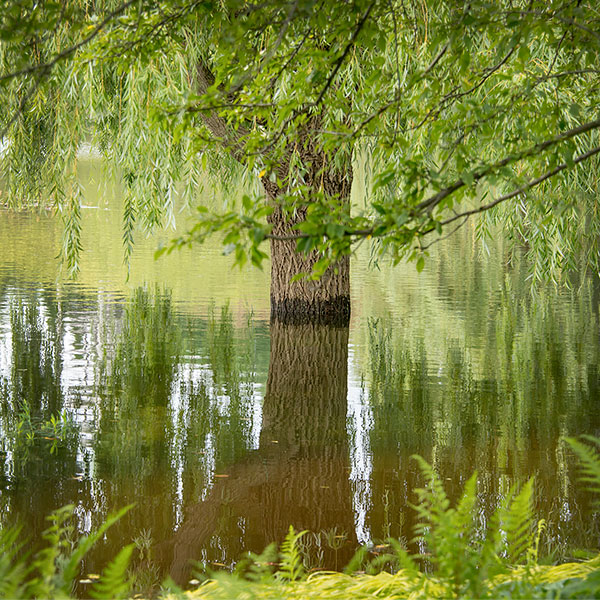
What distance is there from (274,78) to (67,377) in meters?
4.02

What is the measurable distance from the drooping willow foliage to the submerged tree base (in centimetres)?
137

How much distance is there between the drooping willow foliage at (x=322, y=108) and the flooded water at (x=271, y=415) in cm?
44

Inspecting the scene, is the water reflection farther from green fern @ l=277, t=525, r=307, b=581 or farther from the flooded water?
green fern @ l=277, t=525, r=307, b=581

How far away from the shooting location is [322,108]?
4.19m

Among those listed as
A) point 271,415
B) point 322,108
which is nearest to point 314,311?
point 271,415

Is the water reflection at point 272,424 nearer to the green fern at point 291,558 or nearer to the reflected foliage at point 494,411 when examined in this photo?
the reflected foliage at point 494,411

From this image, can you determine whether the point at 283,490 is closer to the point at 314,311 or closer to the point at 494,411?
the point at 494,411

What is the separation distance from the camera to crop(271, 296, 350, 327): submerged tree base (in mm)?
8961

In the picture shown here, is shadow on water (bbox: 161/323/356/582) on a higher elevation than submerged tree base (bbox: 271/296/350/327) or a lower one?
lower

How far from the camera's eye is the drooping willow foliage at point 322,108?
2.41m

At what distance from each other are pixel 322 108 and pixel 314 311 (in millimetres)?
4937

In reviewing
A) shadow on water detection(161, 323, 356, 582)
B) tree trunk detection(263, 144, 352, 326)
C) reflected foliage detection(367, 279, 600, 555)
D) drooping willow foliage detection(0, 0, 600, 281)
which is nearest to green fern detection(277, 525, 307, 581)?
drooping willow foliage detection(0, 0, 600, 281)

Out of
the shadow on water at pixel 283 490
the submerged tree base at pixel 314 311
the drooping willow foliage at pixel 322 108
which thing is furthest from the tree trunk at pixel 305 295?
the shadow on water at pixel 283 490

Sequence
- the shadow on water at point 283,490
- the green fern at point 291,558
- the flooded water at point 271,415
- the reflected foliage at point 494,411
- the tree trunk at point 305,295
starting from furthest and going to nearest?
the tree trunk at point 305,295 → the reflected foliage at point 494,411 → the flooded water at point 271,415 → the shadow on water at point 283,490 → the green fern at point 291,558
